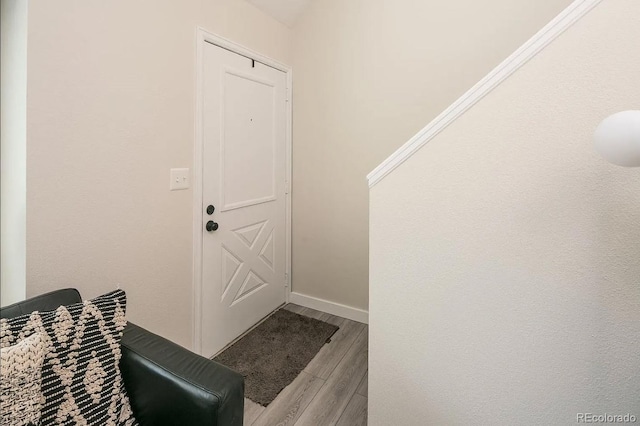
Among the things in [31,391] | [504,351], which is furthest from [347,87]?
[31,391]

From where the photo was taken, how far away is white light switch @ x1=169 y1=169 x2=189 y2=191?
179cm

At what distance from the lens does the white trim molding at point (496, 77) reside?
0.93 metres

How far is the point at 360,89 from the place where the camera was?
8.11 ft

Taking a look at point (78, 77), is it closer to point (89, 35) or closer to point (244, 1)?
point (89, 35)

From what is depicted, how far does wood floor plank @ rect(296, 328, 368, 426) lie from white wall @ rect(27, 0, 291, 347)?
88cm

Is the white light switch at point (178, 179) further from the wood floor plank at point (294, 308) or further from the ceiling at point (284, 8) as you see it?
the wood floor plank at point (294, 308)

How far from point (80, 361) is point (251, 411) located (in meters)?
0.99

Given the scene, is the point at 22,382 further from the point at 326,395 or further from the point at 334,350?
the point at 334,350

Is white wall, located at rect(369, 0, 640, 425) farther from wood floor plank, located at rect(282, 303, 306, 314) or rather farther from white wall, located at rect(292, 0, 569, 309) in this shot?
wood floor plank, located at rect(282, 303, 306, 314)

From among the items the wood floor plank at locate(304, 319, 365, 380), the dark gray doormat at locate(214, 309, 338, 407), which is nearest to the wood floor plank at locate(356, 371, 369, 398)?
the wood floor plank at locate(304, 319, 365, 380)

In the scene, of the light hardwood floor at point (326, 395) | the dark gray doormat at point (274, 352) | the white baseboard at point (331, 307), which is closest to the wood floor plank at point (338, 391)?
the light hardwood floor at point (326, 395)

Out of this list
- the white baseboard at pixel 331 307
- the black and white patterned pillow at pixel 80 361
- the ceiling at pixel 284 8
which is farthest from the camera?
the white baseboard at pixel 331 307

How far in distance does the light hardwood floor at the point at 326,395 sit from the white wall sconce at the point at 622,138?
1.58 metres

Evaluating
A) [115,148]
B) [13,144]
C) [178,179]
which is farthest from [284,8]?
[13,144]
